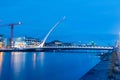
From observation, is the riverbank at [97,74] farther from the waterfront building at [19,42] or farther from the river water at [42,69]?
the waterfront building at [19,42]

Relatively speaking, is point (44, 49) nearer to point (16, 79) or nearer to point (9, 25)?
point (9, 25)

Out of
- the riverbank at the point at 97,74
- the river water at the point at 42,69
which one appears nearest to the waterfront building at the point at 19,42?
the river water at the point at 42,69

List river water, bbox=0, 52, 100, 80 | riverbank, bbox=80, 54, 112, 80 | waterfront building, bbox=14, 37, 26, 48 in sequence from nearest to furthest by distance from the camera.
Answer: riverbank, bbox=80, 54, 112, 80 < river water, bbox=0, 52, 100, 80 < waterfront building, bbox=14, 37, 26, 48

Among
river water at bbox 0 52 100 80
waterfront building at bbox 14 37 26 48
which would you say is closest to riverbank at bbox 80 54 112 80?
river water at bbox 0 52 100 80

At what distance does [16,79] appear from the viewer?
2320 centimetres

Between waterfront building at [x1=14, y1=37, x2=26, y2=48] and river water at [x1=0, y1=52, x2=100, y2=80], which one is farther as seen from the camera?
waterfront building at [x1=14, y1=37, x2=26, y2=48]

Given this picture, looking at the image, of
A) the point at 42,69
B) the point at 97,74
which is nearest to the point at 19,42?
the point at 42,69

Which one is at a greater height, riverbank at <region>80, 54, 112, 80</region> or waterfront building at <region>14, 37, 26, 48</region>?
waterfront building at <region>14, 37, 26, 48</region>

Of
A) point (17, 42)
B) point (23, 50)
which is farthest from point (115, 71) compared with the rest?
point (17, 42)

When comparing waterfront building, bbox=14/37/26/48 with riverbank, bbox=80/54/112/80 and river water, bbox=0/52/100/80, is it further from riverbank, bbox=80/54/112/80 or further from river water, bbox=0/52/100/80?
riverbank, bbox=80/54/112/80

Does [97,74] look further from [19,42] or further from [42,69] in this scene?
[19,42]

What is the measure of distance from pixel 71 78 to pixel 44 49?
93182mm

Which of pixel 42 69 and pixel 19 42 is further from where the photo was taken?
pixel 19 42

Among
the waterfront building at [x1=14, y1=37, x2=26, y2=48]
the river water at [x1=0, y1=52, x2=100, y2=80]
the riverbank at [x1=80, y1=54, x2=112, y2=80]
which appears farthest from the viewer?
the waterfront building at [x1=14, y1=37, x2=26, y2=48]
